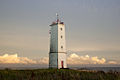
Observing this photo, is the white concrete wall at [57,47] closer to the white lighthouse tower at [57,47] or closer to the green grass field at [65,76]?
the white lighthouse tower at [57,47]

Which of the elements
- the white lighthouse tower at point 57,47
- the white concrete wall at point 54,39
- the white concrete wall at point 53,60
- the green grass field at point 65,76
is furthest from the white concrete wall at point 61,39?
the green grass field at point 65,76

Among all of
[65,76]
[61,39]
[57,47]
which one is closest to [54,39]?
[61,39]

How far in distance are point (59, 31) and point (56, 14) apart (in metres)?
5.78

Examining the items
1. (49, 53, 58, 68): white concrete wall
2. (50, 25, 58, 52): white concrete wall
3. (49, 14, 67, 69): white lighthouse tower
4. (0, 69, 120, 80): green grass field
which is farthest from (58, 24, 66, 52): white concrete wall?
(0, 69, 120, 80): green grass field

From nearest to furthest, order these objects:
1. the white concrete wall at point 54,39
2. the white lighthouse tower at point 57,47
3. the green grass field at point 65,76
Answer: the green grass field at point 65,76
the white lighthouse tower at point 57,47
the white concrete wall at point 54,39

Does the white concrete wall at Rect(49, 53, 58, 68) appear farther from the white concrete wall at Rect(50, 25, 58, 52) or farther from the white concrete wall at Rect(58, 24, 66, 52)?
the white concrete wall at Rect(58, 24, 66, 52)

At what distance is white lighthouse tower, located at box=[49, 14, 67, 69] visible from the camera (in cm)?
3522

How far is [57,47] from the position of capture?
35219 millimetres

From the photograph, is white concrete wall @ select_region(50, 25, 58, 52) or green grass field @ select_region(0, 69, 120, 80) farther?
white concrete wall @ select_region(50, 25, 58, 52)

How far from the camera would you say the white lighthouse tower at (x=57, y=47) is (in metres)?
35.2

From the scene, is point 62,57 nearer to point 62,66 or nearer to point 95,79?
point 62,66

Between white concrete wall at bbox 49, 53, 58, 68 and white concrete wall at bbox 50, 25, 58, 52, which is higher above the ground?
white concrete wall at bbox 50, 25, 58, 52

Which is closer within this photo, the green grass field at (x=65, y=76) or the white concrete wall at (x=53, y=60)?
the green grass field at (x=65, y=76)

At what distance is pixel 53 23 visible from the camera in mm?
38125
